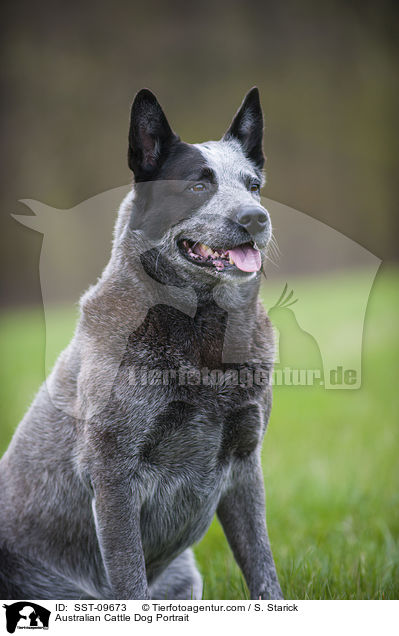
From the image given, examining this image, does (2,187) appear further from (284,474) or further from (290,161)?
(284,474)

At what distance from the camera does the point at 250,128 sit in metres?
2.52

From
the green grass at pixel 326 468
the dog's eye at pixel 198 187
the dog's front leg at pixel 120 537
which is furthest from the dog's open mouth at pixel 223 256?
the dog's front leg at pixel 120 537

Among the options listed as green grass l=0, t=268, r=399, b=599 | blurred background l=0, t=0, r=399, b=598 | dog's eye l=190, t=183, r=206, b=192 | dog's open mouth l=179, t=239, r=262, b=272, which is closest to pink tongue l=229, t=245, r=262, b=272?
dog's open mouth l=179, t=239, r=262, b=272

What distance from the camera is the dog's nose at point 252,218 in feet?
7.32

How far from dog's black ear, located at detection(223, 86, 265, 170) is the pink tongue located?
0.47 m

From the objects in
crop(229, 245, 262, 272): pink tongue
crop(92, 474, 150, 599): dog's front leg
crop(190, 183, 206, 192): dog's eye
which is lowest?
crop(92, 474, 150, 599): dog's front leg

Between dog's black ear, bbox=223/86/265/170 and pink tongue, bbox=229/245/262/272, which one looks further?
dog's black ear, bbox=223/86/265/170

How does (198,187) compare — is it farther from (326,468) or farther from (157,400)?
(326,468)

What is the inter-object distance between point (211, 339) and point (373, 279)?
1.15 m

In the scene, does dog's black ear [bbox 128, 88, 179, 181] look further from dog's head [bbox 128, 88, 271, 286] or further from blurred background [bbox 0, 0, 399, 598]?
blurred background [bbox 0, 0, 399, 598]

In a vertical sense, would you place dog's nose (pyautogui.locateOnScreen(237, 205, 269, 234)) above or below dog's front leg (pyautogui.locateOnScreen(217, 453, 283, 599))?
above

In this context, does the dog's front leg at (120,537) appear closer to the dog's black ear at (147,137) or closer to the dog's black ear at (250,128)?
the dog's black ear at (147,137)

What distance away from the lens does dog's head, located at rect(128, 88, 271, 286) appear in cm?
230

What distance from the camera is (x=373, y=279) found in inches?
122
